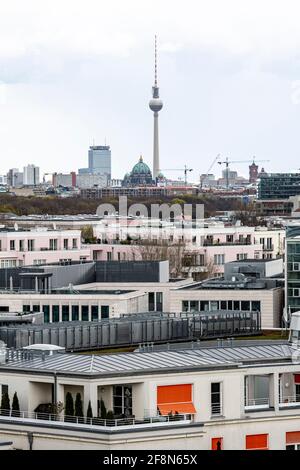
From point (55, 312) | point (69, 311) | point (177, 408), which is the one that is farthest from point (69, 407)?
point (55, 312)

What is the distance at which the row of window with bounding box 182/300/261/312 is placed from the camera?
5372 cm

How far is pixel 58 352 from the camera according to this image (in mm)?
34531

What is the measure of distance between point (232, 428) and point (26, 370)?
3526 millimetres

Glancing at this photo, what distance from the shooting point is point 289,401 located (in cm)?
3331

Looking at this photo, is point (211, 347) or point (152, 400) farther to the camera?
point (211, 347)

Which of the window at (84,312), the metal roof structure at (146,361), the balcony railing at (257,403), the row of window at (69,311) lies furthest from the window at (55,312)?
the balcony railing at (257,403)

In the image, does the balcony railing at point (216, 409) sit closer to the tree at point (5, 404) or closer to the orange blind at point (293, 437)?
the orange blind at point (293, 437)

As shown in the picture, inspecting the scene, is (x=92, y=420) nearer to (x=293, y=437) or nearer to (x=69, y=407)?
(x=69, y=407)

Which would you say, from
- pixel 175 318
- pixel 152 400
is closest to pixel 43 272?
pixel 175 318

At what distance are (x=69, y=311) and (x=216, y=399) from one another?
2254cm

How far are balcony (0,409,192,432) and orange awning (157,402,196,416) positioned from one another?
97 millimetres

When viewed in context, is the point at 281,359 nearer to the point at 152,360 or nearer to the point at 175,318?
the point at 152,360

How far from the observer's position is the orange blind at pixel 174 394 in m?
31.5
